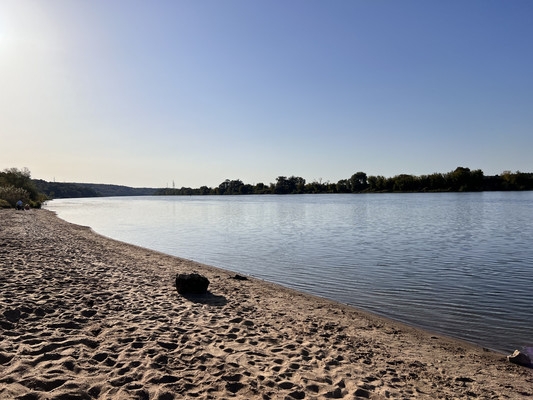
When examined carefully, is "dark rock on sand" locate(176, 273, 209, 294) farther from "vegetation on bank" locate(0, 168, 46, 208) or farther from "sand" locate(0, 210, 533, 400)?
"vegetation on bank" locate(0, 168, 46, 208)

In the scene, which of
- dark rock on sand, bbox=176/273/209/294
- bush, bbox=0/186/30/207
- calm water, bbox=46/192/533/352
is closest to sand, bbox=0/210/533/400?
dark rock on sand, bbox=176/273/209/294

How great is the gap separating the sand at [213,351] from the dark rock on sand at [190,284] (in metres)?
0.33

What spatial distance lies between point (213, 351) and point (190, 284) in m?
5.19

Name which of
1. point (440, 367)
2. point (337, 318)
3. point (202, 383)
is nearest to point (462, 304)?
point (337, 318)

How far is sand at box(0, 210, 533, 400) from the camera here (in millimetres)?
5891

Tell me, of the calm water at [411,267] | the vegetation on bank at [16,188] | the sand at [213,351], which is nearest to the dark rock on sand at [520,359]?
the sand at [213,351]

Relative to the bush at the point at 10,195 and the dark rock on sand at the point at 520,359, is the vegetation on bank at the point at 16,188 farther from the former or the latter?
the dark rock on sand at the point at 520,359

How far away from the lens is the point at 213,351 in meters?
7.41

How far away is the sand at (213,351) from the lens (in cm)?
589

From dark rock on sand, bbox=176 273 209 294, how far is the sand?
0.33 m

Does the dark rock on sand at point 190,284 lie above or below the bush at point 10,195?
below

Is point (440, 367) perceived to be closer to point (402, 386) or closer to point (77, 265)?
point (402, 386)

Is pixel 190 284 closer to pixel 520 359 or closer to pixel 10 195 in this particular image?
pixel 520 359

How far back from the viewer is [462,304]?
12.3 meters
